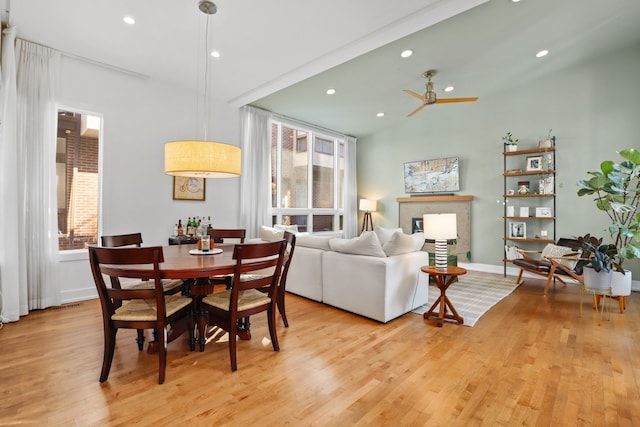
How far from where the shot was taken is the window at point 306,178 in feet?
21.0

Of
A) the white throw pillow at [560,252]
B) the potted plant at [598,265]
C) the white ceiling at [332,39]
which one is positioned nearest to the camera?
the white ceiling at [332,39]

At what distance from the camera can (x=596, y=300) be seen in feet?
11.7

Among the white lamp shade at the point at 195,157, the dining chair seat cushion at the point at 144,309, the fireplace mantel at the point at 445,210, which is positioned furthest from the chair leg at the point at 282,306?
the fireplace mantel at the point at 445,210

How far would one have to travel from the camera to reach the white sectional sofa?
310cm

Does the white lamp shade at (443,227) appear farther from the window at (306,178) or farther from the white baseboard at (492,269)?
the window at (306,178)

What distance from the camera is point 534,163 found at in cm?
531

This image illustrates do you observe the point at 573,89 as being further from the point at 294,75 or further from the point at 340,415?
the point at 340,415

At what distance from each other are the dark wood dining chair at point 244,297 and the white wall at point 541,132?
5087 millimetres

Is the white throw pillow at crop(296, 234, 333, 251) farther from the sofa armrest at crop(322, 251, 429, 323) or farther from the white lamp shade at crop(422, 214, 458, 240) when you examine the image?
the white lamp shade at crop(422, 214, 458, 240)

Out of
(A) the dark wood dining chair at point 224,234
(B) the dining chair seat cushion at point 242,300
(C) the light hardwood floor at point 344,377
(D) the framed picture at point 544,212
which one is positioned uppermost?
(D) the framed picture at point 544,212

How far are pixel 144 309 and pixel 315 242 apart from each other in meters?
2.10

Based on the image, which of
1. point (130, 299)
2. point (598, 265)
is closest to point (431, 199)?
point (598, 265)

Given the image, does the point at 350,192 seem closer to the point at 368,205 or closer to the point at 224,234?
the point at 368,205

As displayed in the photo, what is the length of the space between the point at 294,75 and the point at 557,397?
4.26m
